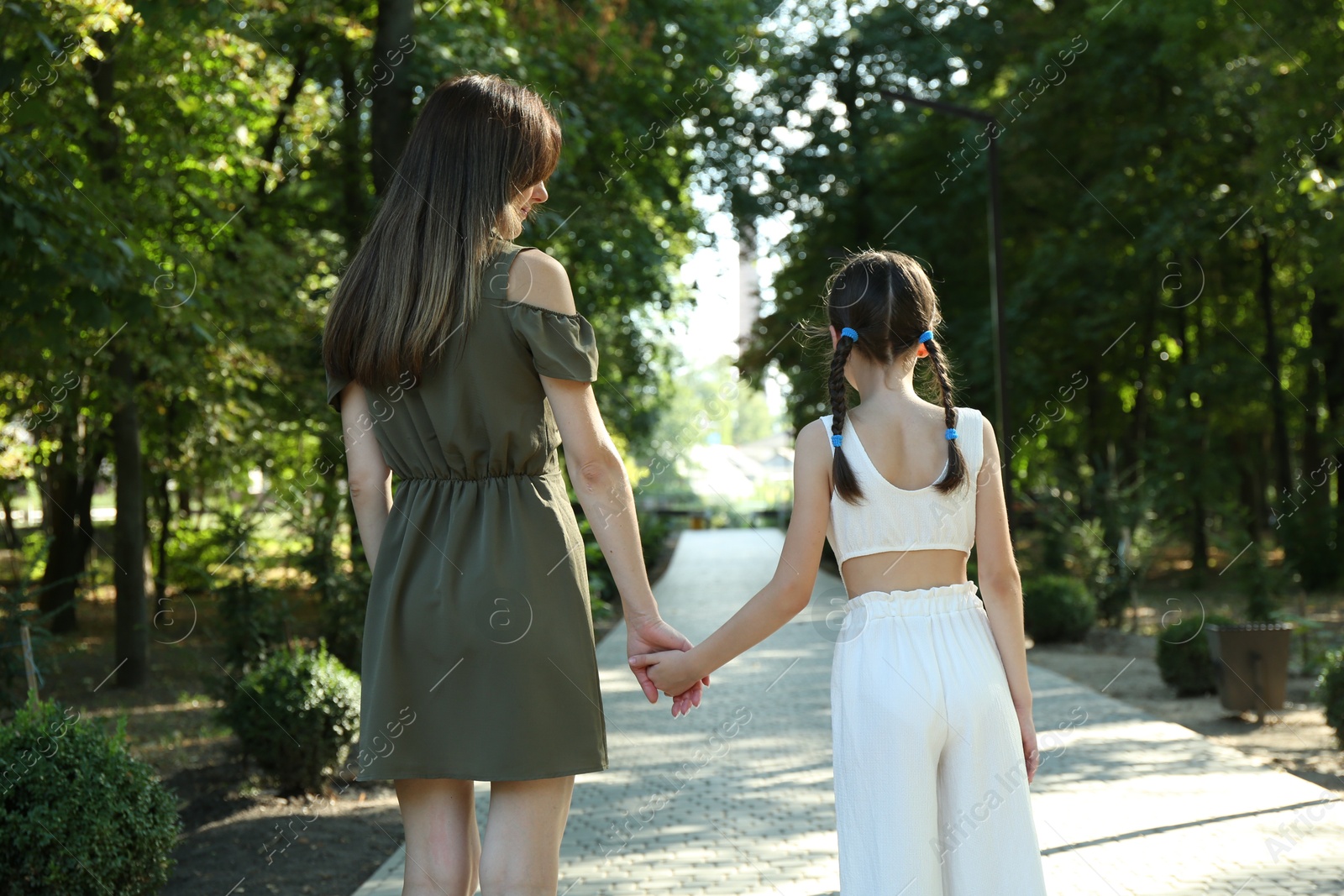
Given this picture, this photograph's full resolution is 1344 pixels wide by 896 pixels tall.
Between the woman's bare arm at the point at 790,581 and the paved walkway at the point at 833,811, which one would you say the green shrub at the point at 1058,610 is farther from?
the woman's bare arm at the point at 790,581

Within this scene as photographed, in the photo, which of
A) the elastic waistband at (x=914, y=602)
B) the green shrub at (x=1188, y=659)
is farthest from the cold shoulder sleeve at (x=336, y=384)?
→ the green shrub at (x=1188, y=659)

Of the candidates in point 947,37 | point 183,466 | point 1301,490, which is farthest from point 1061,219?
point 183,466

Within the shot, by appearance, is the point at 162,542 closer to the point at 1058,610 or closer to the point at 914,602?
the point at 1058,610

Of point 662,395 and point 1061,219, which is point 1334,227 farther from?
point 662,395

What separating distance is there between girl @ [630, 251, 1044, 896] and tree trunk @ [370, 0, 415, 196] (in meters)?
9.95

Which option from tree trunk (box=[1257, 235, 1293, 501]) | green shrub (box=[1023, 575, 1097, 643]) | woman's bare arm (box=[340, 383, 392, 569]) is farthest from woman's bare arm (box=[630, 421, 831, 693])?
tree trunk (box=[1257, 235, 1293, 501])

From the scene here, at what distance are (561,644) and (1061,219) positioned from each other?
23.9 metres

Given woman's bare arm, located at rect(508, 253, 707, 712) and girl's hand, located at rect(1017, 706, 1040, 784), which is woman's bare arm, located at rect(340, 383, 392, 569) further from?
girl's hand, located at rect(1017, 706, 1040, 784)

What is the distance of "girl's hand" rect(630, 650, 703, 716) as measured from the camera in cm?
300

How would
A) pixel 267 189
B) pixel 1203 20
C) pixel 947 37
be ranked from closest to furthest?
pixel 267 189 < pixel 1203 20 < pixel 947 37

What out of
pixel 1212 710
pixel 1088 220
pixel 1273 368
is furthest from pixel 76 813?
pixel 1273 368

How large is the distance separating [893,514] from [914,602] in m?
0.21

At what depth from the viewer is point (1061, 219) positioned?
2455 cm

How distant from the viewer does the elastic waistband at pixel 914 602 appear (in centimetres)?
281
